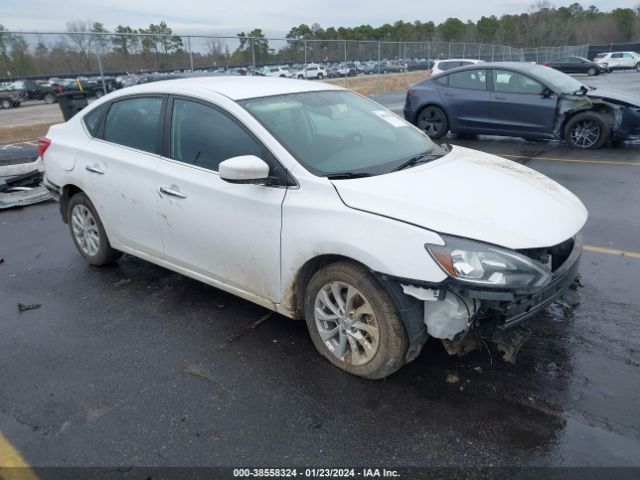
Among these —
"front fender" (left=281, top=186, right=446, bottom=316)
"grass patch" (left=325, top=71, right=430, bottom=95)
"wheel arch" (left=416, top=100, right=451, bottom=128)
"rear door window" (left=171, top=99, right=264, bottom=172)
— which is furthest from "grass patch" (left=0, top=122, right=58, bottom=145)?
"grass patch" (left=325, top=71, right=430, bottom=95)

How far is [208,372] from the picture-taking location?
3.24 m

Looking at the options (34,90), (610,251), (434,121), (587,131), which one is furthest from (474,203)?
(34,90)

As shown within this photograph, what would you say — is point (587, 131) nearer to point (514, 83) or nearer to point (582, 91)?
point (582, 91)

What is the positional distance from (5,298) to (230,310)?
2039 millimetres

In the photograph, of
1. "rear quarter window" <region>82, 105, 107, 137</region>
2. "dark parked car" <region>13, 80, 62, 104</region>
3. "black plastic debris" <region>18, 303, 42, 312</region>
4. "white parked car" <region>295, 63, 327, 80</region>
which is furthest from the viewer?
"white parked car" <region>295, 63, 327, 80</region>

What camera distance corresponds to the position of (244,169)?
3.08m

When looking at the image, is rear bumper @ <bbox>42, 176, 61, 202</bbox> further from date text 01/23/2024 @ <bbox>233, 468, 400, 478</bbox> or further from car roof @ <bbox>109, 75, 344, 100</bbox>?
date text 01/23/2024 @ <bbox>233, 468, 400, 478</bbox>

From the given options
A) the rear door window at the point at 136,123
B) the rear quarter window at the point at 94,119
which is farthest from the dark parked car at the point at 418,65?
the rear door window at the point at 136,123

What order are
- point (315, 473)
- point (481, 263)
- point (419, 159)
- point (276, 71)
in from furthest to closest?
point (276, 71) → point (419, 159) → point (481, 263) → point (315, 473)

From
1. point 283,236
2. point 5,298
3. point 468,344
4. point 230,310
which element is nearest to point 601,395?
point 468,344

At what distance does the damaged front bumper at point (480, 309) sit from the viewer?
262 centimetres

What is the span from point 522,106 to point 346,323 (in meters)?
8.35

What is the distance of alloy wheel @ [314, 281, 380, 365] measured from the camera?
298 cm

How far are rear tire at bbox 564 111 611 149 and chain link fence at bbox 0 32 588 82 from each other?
514 inches
